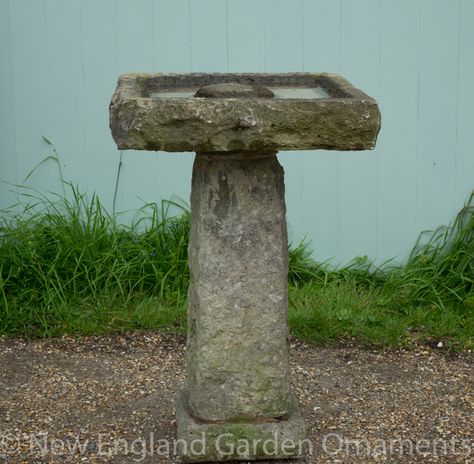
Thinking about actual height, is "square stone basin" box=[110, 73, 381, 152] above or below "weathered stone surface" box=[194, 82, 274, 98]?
below

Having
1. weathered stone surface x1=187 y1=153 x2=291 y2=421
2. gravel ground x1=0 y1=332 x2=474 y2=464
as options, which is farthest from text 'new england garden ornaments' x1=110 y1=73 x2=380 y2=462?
gravel ground x1=0 y1=332 x2=474 y2=464

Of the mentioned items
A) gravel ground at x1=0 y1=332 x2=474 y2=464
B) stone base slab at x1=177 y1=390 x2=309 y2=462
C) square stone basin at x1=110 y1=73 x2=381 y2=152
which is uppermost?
square stone basin at x1=110 y1=73 x2=381 y2=152

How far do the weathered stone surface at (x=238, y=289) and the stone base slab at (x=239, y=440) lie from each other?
0.04 m

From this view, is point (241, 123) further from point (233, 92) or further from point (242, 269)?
point (242, 269)

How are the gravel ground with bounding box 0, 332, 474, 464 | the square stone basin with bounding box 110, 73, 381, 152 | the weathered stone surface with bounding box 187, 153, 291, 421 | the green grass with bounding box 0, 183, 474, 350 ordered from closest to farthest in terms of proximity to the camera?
the square stone basin with bounding box 110, 73, 381, 152
the weathered stone surface with bounding box 187, 153, 291, 421
the gravel ground with bounding box 0, 332, 474, 464
the green grass with bounding box 0, 183, 474, 350

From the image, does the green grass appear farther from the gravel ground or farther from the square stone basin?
the square stone basin

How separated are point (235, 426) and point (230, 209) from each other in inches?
34.3

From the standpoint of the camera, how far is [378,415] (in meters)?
4.43

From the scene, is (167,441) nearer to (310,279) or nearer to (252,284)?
(252,284)

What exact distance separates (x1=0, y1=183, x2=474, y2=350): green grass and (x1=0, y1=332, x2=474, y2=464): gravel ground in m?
0.13

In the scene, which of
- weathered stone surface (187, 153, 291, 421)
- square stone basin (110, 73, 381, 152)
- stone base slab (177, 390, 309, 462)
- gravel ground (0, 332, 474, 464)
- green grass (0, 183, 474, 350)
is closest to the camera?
square stone basin (110, 73, 381, 152)

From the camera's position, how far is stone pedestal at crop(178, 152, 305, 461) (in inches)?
147

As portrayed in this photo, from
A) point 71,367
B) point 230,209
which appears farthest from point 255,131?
point 71,367

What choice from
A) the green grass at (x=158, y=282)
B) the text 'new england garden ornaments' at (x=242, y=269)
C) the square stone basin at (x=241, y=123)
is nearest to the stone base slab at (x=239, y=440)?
the text 'new england garden ornaments' at (x=242, y=269)
